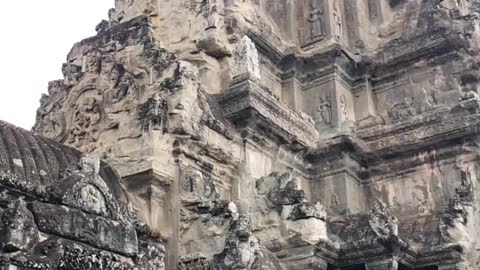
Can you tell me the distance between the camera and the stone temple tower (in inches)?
306

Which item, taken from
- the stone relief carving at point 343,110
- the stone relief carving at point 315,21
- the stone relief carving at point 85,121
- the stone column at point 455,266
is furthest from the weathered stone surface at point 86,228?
the stone relief carving at point 315,21

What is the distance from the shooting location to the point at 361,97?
58.7 ft

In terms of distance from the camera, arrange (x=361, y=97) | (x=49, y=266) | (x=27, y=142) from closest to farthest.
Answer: (x=49, y=266) < (x=27, y=142) < (x=361, y=97)

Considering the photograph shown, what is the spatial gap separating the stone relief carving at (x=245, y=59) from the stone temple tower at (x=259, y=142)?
4 centimetres

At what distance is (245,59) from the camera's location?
13758 mm

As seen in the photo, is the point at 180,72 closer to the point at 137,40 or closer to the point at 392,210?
the point at 137,40

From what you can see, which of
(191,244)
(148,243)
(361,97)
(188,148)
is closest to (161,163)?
(188,148)

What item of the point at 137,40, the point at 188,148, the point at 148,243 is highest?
the point at 137,40

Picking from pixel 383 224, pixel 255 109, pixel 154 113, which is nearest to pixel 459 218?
pixel 383 224

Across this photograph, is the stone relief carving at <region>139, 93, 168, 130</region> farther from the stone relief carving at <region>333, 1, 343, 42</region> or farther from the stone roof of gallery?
the stone relief carving at <region>333, 1, 343, 42</region>

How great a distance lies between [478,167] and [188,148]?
22.8 ft

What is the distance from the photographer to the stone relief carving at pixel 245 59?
1373cm

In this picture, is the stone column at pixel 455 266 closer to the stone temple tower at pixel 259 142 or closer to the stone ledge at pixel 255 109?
the stone temple tower at pixel 259 142

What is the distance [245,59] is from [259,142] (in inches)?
66.4
